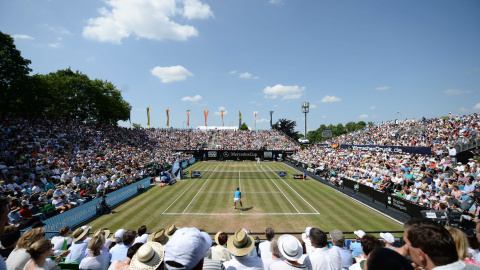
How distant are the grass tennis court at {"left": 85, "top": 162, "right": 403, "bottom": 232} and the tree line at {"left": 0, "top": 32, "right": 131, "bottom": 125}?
2702 centimetres

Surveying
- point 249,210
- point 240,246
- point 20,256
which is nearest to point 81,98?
point 249,210

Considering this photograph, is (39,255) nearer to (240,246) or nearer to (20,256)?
(20,256)

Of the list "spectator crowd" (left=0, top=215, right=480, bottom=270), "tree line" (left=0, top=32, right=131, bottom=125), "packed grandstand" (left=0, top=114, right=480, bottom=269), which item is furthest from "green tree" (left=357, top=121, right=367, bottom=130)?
"spectator crowd" (left=0, top=215, right=480, bottom=270)

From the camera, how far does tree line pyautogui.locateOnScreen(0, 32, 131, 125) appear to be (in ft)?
99.7

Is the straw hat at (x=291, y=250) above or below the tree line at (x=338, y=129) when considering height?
below

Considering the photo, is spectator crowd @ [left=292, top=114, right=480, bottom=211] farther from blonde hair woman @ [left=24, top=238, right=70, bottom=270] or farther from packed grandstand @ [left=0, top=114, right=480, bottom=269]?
blonde hair woman @ [left=24, top=238, right=70, bottom=270]

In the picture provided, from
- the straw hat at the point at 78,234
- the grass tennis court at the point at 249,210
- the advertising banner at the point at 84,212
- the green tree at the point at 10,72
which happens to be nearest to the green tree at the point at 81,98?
the green tree at the point at 10,72

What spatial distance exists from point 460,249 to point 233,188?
21.7m

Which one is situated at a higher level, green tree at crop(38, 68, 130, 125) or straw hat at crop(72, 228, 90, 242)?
green tree at crop(38, 68, 130, 125)

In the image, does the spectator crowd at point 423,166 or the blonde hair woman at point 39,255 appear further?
the spectator crowd at point 423,166

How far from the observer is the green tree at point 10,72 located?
96.6ft

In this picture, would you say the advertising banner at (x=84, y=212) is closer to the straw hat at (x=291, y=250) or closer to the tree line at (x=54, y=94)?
the straw hat at (x=291, y=250)

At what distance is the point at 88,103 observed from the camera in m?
52.6

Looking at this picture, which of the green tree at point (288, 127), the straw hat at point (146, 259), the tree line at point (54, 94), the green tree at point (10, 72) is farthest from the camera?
the green tree at point (288, 127)
